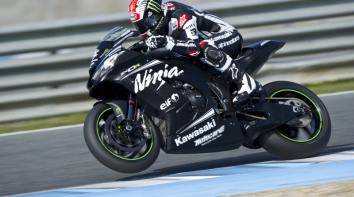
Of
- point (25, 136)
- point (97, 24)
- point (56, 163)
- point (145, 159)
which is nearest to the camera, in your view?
point (145, 159)

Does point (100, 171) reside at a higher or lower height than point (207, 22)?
lower

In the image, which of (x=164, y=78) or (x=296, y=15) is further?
(x=296, y=15)

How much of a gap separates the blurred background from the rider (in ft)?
9.74

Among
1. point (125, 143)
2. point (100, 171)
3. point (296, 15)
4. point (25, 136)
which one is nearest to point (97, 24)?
point (25, 136)

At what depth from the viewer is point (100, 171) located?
6.19 m

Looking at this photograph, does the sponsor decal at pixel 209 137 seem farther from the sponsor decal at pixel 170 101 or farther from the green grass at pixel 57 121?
the green grass at pixel 57 121

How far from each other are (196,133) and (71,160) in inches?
59.5

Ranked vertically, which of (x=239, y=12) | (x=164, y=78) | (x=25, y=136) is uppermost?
(x=164, y=78)

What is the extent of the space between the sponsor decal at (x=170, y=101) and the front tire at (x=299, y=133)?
29.9 inches

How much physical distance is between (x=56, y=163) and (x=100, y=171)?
2.07ft

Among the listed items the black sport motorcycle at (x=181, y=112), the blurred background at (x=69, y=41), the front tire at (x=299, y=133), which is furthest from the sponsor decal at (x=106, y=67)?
the blurred background at (x=69, y=41)

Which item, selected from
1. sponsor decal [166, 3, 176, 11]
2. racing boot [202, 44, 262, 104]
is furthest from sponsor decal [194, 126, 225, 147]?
sponsor decal [166, 3, 176, 11]

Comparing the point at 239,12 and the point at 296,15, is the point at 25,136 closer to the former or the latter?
the point at 239,12

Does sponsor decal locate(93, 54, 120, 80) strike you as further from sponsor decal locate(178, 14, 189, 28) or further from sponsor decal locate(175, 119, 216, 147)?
sponsor decal locate(175, 119, 216, 147)
